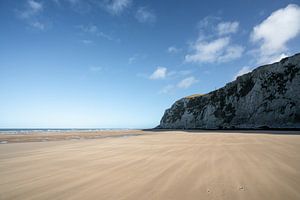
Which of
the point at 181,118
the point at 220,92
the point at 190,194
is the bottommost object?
the point at 190,194

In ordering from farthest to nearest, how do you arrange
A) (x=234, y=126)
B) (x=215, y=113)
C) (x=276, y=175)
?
(x=215, y=113) < (x=234, y=126) < (x=276, y=175)

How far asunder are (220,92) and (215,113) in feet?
25.2

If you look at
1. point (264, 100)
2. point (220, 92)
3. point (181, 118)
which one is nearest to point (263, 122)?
point (264, 100)

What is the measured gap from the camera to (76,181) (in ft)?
16.0

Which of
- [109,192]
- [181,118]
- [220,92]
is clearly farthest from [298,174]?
[181,118]

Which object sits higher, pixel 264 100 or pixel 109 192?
pixel 264 100

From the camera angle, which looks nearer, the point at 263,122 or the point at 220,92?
the point at 263,122

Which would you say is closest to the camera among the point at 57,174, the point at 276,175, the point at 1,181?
the point at 276,175

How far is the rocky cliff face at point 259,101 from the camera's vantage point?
124 feet

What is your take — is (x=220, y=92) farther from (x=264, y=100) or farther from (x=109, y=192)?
(x=109, y=192)

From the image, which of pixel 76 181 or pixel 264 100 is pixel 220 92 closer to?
pixel 264 100

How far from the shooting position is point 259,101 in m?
44.8

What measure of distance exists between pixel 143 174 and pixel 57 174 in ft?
8.35

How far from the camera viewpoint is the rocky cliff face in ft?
124
